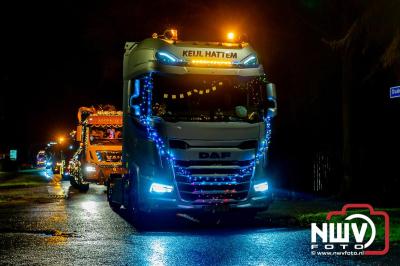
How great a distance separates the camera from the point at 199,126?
12.8 m

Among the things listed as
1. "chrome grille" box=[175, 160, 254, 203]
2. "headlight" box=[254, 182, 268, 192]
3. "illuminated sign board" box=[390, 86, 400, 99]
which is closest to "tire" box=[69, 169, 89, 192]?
"chrome grille" box=[175, 160, 254, 203]

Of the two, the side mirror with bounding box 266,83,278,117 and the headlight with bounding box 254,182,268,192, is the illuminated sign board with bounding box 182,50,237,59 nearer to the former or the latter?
the side mirror with bounding box 266,83,278,117

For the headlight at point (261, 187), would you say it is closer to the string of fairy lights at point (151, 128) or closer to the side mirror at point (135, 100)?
the string of fairy lights at point (151, 128)

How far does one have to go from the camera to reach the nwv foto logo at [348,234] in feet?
34.7

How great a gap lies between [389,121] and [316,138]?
2.83 m

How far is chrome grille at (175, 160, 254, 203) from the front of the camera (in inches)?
503

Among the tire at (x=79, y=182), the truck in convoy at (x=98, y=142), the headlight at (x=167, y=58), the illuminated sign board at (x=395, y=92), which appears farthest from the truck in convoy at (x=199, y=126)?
the tire at (x=79, y=182)

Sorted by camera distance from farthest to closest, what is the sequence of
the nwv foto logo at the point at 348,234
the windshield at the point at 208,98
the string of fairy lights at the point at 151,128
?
1. the windshield at the point at 208,98
2. the string of fairy lights at the point at 151,128
3. the nwv foto logo at the point at 348,234

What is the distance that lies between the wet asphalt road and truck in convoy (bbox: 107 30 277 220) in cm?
76

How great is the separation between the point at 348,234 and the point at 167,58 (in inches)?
191

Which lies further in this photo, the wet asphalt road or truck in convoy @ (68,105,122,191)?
truck in convoy @ (68,105,122,191)

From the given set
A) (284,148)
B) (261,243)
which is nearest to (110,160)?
(284,148)

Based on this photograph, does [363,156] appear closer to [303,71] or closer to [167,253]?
[303,71]

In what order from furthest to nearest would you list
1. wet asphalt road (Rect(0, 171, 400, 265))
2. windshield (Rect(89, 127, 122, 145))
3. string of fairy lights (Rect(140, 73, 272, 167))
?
→ 1. windshield (Rect(89, 127, 122, 145))
2. string of fairy lights (Rect(140, 73, 272, 167))
3. wet asphalt road (Rect(0, 171, 400, 265))
